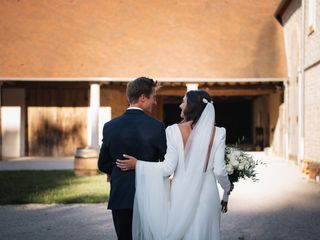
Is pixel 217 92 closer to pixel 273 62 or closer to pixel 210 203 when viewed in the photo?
pixel 273 62

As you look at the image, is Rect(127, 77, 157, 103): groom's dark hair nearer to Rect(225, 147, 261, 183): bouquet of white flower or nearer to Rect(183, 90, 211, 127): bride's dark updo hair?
Rect(183, 90, 211, 127): bride's dark updo hair

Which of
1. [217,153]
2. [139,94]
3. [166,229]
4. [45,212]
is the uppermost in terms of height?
[139,94]

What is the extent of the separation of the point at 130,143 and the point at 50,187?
7.03m

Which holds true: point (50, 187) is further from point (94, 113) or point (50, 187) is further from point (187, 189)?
point (187, 189)

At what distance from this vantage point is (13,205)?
8.08 meters

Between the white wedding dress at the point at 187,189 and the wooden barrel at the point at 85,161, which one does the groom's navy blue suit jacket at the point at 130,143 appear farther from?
the wooden barrel at the point at 85,161

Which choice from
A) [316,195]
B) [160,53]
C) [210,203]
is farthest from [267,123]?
[210,203]

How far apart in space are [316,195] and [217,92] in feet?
33.1

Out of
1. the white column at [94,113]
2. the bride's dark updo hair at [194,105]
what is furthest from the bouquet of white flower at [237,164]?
the white column at [94,113]

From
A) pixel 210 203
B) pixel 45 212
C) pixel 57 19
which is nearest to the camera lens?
pixel 210 203

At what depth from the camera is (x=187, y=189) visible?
11.9ft

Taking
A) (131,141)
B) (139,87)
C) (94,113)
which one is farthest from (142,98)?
(94,113)

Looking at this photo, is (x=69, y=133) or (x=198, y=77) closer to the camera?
(x=198, y=77)

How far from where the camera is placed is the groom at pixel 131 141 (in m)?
3.41
